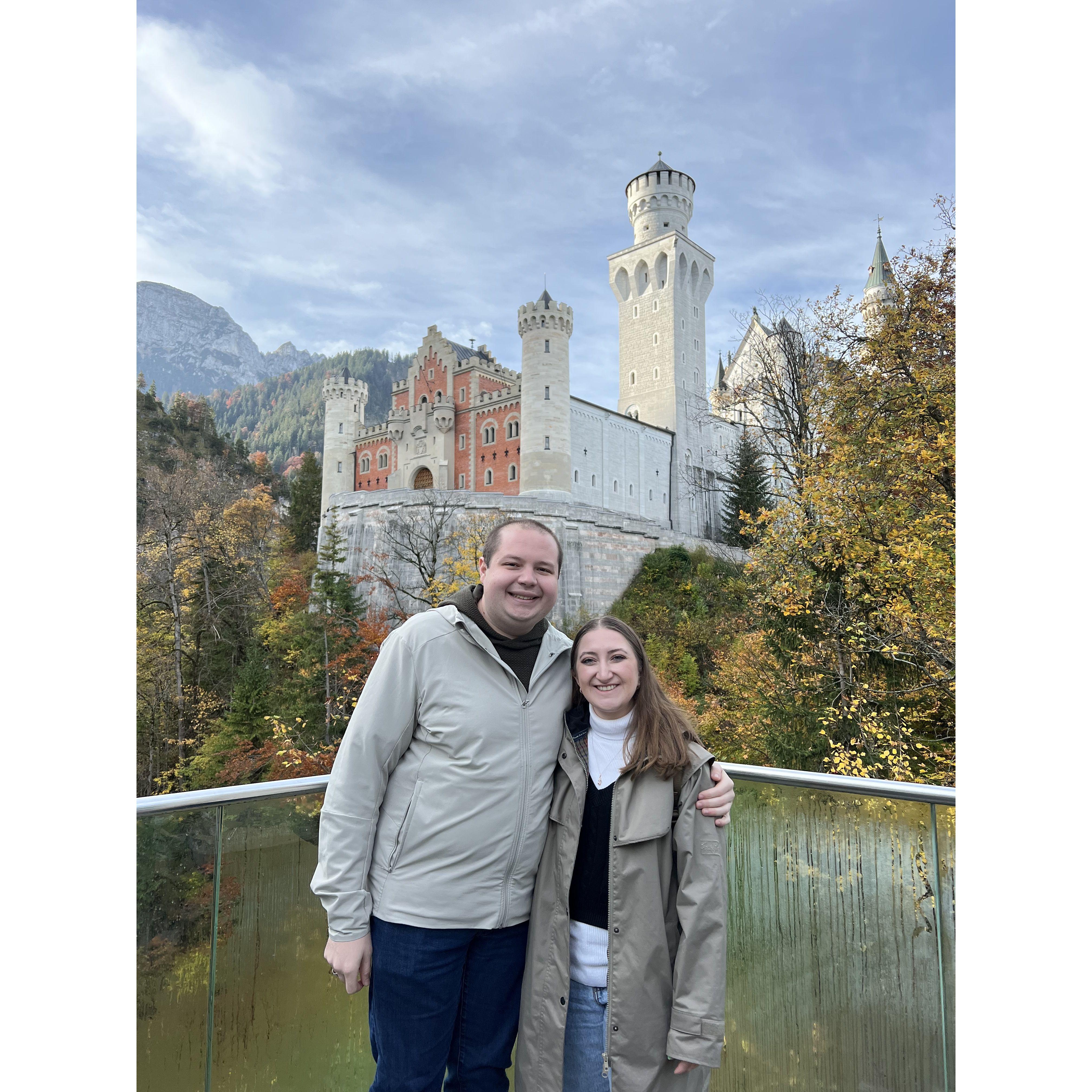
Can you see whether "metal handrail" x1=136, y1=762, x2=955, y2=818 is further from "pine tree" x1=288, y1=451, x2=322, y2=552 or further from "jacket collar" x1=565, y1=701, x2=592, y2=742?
"pine tree" x1=288, y1=451, x2=322, y2=552

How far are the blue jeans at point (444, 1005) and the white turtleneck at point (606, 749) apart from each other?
1.47 ft

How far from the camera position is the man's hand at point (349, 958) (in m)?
1.71

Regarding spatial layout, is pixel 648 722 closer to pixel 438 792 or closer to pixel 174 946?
pixel 438 792

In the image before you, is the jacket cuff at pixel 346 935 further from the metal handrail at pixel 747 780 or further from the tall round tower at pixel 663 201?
the tall round tower at pixel 663 201

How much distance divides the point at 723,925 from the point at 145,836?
1548mm

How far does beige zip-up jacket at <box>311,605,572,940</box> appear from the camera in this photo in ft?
5.73

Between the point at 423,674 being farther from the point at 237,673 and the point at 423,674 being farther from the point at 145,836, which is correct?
the point at 237,673

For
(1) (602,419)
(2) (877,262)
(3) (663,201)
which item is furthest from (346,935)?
(3) (663,201)

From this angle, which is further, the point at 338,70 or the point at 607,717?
the point at 338,70

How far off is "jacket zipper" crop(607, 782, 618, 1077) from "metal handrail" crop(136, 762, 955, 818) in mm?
708

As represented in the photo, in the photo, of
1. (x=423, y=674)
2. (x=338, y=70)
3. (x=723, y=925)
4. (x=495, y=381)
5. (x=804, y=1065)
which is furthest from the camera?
A: (x=495, y=381)

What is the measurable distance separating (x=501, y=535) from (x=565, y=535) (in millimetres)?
23225
